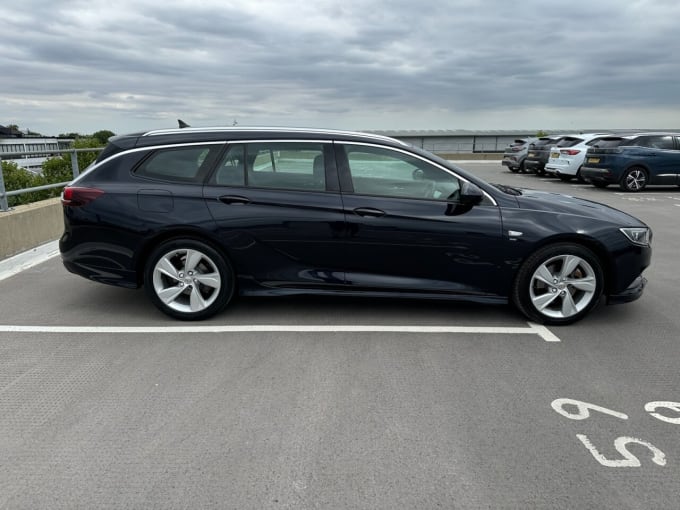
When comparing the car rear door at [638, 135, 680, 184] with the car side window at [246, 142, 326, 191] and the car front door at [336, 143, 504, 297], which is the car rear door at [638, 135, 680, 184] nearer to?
the car front door at [336, 143, 504, 297]

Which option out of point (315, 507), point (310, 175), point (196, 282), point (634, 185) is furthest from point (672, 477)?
point (634, 185)

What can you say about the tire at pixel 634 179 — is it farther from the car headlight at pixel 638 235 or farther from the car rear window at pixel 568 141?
the car headlight at pixel 638 235

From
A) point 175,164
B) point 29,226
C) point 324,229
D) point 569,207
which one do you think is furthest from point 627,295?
point 29,226

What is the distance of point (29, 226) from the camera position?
715 centimetres

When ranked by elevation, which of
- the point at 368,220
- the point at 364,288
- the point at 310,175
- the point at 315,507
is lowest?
the point at 315,507

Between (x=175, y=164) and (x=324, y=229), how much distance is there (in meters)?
1.40

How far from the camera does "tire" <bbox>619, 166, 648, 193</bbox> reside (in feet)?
51.9

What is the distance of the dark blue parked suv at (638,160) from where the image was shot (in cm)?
1569

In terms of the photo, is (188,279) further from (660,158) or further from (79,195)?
(660,158)

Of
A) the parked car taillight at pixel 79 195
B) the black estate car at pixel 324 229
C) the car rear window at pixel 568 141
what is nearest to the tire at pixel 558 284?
the black estate car at pixel 324 229

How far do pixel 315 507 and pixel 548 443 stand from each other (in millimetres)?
1314

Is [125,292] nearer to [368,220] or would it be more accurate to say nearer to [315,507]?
[368,220]

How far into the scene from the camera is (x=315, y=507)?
7.84ft

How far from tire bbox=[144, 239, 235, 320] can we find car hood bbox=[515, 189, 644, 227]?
2616 millimetres
